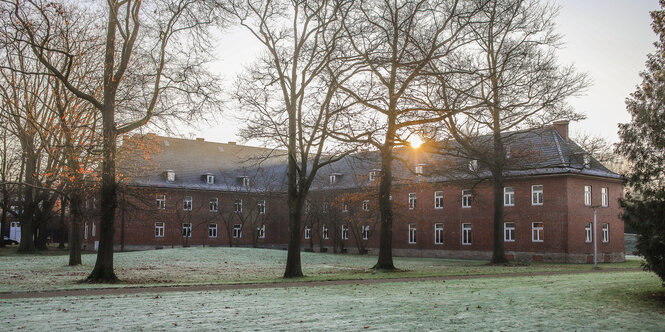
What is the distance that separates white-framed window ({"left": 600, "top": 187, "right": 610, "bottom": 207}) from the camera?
135ft

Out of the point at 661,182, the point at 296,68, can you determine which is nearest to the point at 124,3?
the point at 296,68

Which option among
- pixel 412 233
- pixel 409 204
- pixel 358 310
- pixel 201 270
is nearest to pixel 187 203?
pixel 409 204

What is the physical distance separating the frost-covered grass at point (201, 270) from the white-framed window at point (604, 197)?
452 inches

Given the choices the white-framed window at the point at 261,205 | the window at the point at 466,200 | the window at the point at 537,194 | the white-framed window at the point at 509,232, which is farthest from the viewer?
the white-framed window at the point at 261,205

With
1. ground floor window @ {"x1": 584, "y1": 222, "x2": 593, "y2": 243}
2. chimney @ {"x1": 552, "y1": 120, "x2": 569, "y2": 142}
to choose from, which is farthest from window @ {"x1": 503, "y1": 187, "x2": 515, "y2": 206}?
chimney @ {"x1": 552, "y1": 120, "x2": 569, "y2": 142}

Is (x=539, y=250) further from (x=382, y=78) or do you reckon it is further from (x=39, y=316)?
(x=39, y=316)

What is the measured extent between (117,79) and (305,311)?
39.8 ft

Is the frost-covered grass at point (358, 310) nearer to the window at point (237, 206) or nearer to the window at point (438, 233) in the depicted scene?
the window at point (438, 233)

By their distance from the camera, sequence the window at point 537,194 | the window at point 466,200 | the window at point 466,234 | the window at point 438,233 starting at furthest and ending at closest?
the window at point 438,233 → the window at point 466,200 → the window at point 466,234 → the window at point 537,194

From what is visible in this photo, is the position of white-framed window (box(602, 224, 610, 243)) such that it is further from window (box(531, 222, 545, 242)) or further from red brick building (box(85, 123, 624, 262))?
window (box(531, 222, 545, 242))

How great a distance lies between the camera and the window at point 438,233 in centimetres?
4544

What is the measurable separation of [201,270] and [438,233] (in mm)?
24407

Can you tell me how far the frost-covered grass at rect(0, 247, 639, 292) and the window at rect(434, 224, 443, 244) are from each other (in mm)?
12001

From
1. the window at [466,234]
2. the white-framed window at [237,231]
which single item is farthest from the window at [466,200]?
the white-framed window at [237,231]
